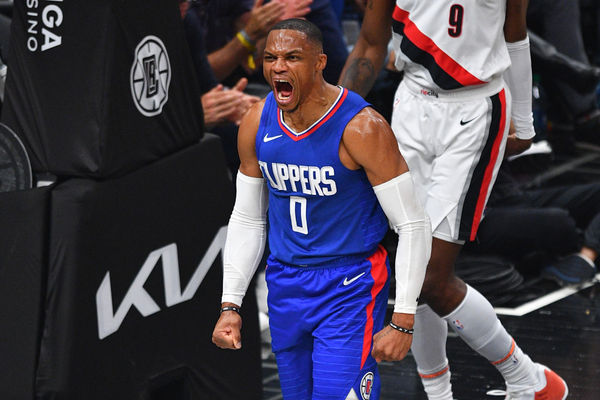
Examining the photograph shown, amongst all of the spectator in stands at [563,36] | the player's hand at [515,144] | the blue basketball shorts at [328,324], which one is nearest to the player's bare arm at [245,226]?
the blue basketball shorts at [328,324]

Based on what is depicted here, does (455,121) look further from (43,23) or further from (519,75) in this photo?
(43,23)

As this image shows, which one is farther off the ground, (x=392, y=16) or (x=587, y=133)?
(x=392, y=16)

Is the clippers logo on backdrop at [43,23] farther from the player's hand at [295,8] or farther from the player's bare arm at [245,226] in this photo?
the player's hand at [295,8]

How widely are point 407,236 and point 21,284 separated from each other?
58.5 inches

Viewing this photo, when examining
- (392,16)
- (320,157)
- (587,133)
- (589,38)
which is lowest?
(587,133)

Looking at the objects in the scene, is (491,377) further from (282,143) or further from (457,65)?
(282,143)

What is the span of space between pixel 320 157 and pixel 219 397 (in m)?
1.63

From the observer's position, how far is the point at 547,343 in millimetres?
5520

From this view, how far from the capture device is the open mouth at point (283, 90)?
3209 millimetres

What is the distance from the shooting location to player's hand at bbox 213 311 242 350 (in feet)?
11.1

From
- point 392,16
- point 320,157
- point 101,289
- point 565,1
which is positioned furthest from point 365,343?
point 565,1

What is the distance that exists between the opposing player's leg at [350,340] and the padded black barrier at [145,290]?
38.9 inches

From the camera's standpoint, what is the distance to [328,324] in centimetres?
336

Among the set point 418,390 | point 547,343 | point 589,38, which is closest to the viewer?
point 418,390
